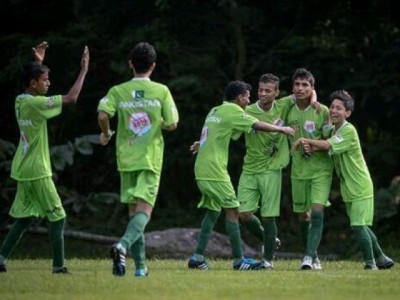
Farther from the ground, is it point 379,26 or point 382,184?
point 379,26

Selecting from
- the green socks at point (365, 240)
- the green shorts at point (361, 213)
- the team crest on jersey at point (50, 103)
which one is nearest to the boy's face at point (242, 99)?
the green shorts at point (361, 213)

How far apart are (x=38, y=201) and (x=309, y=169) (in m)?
3.25

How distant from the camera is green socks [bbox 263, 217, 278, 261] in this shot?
50.4ft

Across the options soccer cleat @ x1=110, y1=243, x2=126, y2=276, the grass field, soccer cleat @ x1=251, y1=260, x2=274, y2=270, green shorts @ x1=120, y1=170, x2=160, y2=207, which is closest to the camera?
the grass field

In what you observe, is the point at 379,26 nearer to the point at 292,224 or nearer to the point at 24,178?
the point at 292,224

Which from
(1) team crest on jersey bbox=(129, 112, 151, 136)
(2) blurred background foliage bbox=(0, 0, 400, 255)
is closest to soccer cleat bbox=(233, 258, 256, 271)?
(1) team crest on jersey bbox=(129, 112, 151, 136)

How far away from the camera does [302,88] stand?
1534 centimetres

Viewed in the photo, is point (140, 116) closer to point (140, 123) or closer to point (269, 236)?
point (140, 123)

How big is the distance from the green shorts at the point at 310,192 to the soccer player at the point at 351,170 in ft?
0.66

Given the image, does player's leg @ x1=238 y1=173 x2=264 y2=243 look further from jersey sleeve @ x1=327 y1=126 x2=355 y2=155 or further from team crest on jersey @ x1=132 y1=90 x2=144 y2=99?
team crest on jersey @ x1=132 y1=90 x2=144 y2=99

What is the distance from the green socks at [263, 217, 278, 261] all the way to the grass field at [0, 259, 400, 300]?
0.86 m

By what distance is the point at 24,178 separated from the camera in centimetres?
1381

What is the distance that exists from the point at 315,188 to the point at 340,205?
11.7m

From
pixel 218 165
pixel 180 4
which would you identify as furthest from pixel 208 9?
pixel 218 165
